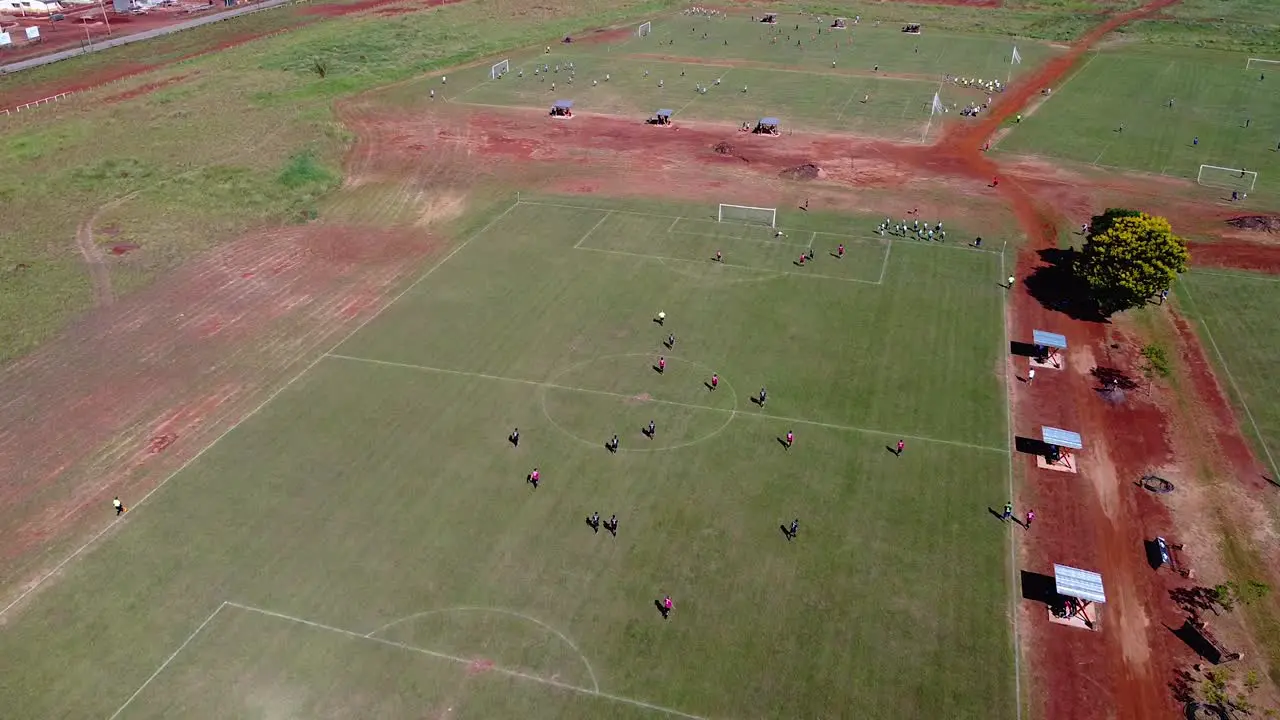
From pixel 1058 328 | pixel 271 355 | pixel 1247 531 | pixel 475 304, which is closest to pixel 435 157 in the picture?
pixel 475 304

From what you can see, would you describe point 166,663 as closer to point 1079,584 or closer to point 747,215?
point 1079,584

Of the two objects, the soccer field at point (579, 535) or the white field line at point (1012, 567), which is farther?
the soccer field at point (579, 535)

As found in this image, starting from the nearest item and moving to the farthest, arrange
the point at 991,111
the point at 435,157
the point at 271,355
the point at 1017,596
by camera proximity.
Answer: the point at 1017,596, the point at 271,355, the point at 435,157, the point at 991,111

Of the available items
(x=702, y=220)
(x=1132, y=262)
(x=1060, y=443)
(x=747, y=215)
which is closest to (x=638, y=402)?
(x=1060, y=443)

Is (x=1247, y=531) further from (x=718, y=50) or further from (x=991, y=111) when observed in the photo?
(x=718, y=50)

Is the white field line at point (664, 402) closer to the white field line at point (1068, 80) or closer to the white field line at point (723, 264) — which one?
the white field line at point (723, 264)

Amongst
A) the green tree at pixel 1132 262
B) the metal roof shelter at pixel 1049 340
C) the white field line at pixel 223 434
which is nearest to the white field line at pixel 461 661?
the white field line at pixel 223 434
